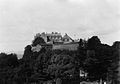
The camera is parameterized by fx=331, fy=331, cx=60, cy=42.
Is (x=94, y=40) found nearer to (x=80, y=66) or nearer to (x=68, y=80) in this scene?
(x=80, y=66)

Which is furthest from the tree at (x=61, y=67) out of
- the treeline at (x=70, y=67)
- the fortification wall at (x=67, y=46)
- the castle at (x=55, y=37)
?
the castle at (x=55, y=37)

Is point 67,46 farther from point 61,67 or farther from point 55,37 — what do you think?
point 61,67

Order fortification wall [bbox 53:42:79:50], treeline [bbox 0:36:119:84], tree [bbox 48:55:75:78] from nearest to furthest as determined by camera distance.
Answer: treeline [bbox 0:36:119:84] < tree [bbox 48:55:75:78] < fortification wall [bbox 53:42:79:50]

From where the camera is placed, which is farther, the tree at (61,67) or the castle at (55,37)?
the castle at (55,37)

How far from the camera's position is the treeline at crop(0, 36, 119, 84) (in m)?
47.5

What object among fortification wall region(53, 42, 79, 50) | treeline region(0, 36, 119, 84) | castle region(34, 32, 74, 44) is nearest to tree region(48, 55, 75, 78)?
treeline region(0, 36, 119, 84)

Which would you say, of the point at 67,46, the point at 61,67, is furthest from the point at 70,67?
the point at 67,46

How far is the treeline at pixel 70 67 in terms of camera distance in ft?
156

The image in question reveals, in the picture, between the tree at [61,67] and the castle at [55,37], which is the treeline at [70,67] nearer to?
the tree at [61,67]

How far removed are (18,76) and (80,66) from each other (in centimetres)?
1106

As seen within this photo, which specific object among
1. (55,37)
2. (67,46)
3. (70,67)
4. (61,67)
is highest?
(55,37)

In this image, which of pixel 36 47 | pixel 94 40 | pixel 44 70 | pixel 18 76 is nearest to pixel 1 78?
pixel 18 76

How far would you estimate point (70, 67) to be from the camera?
5253 cm

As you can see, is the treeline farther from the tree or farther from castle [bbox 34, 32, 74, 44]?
castle [bbox 34, 32, 74, 44]
